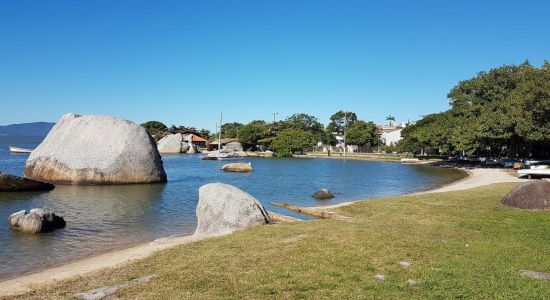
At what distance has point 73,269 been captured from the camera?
1315 cm

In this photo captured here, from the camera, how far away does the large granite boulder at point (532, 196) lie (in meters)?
19.0

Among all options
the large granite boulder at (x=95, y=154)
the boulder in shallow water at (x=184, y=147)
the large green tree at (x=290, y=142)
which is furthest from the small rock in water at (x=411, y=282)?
the boulder in shallow water at (x=184, y=147)

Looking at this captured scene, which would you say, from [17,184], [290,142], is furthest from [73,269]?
[290,142]

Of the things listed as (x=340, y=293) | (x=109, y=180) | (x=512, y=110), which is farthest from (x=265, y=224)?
(x=512, y=110)

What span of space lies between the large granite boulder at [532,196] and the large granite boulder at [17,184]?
3172 centimetres

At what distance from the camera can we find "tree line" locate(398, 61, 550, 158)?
4353 cm

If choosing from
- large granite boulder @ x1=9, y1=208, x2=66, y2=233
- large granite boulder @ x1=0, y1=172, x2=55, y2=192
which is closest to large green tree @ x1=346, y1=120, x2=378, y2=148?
large granite boulder @ x1=0, y1=172, x2=55, y2=192

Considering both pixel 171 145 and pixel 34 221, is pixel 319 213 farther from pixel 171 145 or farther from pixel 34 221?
pixel 171 145

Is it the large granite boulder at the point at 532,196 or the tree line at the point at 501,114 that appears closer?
the large granite boulder at the point at 532,196

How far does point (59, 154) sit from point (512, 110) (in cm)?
4704

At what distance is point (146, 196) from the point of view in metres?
31.8

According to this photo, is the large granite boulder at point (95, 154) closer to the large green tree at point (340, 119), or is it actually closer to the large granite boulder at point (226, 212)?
the large granite boulder at point (226, 212)

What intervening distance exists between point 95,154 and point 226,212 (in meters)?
25.1

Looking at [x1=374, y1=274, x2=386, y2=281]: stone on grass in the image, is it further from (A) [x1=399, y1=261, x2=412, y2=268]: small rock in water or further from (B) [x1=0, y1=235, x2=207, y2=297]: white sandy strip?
(B) [x1=0, y1=235, x2=207, y2=297]: white sandy strip
